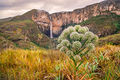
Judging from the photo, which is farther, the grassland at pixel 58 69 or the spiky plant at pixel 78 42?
the spiky plant at pixel 78 42

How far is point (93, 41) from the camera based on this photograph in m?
2.81

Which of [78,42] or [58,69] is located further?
[58,69]

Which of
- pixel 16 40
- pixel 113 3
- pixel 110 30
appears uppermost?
pixel 113 3

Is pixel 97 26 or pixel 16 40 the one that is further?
pixel 97 26

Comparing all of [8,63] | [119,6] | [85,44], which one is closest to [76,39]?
[85,44]

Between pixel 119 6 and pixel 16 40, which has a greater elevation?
pixel 119 6

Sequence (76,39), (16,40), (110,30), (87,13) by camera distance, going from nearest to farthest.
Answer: (76,39) → (16,40) → (110,30) → (87,13)

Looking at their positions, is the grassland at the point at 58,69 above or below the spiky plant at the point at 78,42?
below

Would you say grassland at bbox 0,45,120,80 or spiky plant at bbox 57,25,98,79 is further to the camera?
spiky plant at bbox 57,25,98,79

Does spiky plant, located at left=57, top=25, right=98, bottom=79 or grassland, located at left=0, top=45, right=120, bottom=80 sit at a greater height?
spiky plant, located at left=57, top=25, right=98, bottom=79

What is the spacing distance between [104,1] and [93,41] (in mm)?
209211

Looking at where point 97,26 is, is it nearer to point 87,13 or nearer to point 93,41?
point 87,13

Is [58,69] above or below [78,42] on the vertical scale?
below

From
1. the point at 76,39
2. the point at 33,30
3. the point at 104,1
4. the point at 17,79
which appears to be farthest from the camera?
the point at 104,1
